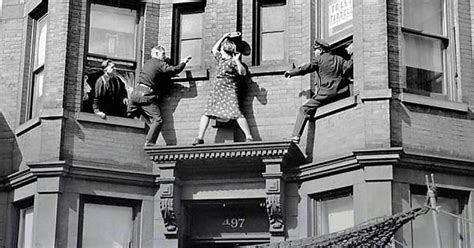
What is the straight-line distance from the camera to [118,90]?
17891 mm

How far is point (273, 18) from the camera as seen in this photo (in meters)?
18.1

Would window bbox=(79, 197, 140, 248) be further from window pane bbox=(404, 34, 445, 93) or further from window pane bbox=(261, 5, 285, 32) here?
window pane bbox=(404, 34, 445, 93)

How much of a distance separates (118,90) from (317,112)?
4047 millimetres

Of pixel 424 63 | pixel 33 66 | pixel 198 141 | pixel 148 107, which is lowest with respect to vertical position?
pixel 198 141

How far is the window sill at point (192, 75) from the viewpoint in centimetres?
1767

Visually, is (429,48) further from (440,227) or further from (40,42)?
(40,42)

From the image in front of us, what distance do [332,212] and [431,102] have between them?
2603 mm

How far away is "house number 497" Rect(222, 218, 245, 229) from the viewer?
17266mm

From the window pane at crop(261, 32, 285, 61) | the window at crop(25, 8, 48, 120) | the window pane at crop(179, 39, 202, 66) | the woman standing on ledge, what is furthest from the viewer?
the window at crop(25, 8, 48, 120)

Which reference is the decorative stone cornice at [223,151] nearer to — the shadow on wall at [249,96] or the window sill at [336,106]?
the window sill at [336,106]

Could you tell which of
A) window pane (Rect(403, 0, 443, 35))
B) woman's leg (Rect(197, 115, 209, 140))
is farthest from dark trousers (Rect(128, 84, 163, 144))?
window pane (Rect(403, 0, 443, 35))

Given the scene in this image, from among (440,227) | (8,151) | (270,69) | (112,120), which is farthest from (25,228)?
(440,227)

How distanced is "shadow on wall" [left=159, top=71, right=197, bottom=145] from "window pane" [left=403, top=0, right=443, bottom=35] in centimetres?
430

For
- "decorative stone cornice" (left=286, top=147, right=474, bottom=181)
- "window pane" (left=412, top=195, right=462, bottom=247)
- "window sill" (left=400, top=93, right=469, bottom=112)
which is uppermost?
"window sill" (left=400, top=93, right=469, bottom=112)
